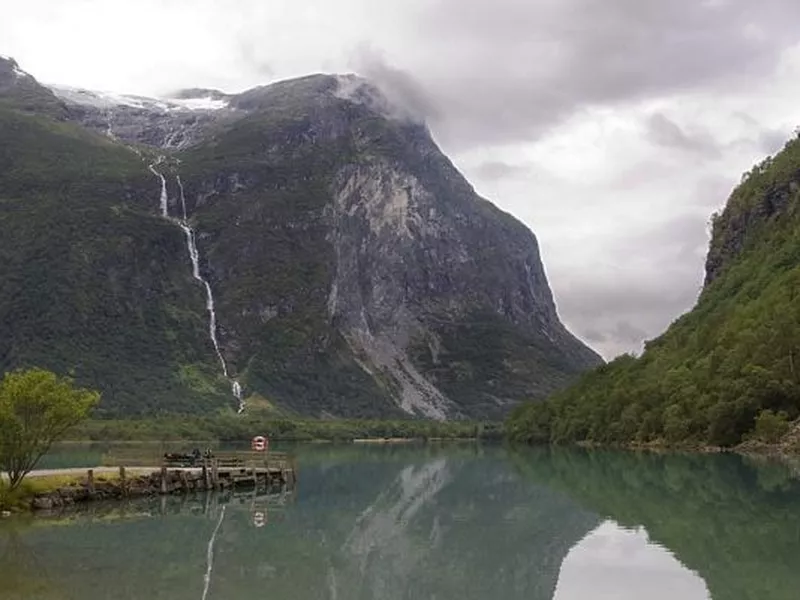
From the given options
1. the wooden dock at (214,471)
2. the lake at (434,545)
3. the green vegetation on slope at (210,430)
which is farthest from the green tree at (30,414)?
the green vegetation on slope at (210,430)

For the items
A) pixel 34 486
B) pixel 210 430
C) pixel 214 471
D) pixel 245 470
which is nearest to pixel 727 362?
pixel 245 470

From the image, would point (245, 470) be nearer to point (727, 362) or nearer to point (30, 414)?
point (30, 414)

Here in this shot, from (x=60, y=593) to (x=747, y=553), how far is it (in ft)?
59.4

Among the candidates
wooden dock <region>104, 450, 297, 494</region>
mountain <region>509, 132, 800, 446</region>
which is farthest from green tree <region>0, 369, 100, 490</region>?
mountain <region>509, 132, 800, 446</region>

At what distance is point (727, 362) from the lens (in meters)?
96.8

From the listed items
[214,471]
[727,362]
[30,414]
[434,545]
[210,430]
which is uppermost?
[727,362]

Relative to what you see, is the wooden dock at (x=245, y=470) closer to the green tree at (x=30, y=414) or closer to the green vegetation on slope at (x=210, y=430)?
the green tree at (x=30, y=414)

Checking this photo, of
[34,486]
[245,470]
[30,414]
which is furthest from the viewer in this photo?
[245,470]

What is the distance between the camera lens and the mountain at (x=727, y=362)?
90.9 m

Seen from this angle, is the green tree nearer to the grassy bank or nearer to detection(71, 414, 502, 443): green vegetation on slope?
the grassy bank

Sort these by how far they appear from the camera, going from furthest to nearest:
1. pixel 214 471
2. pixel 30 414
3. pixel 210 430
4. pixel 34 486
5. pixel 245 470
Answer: pixel 210 430, pixel 245 470, pixel 214 471, pixel 34 486, pixel 30 414

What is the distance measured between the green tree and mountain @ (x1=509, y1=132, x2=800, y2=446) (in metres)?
59.9

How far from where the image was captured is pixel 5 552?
3094cm

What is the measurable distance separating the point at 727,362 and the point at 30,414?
70.4 meters
